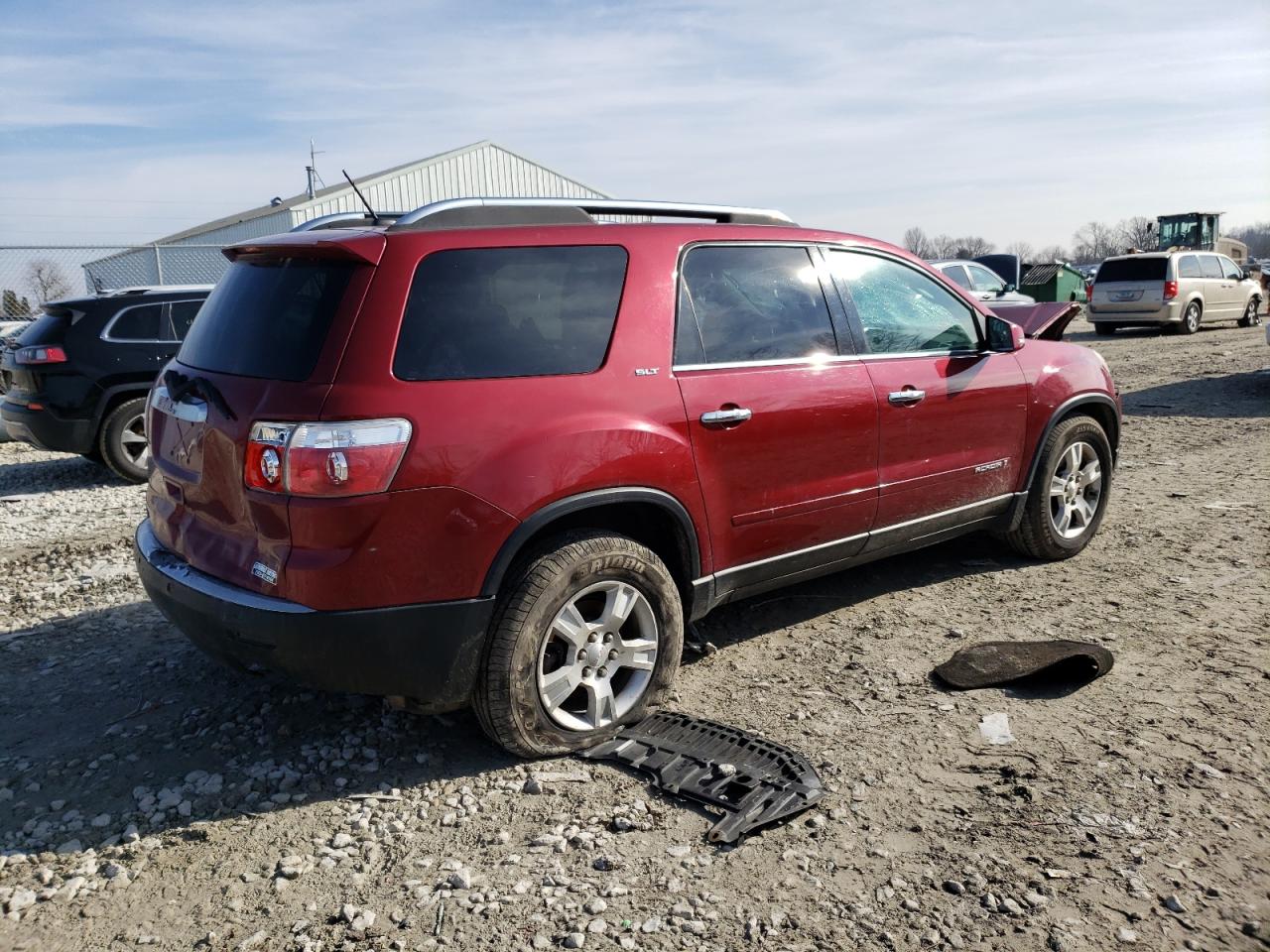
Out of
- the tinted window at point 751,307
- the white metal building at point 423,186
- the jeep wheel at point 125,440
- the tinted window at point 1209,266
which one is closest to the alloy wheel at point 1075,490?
the tinted window at point 751,307

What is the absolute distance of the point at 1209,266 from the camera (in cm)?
2122

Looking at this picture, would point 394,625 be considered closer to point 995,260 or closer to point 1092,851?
point 1092,851

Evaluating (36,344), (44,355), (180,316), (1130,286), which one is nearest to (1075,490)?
(180,316)

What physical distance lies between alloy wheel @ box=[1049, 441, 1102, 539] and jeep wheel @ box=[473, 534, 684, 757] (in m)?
2.80

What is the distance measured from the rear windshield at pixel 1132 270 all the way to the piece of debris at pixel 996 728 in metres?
19.4

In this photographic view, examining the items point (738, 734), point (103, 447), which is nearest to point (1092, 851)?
point (738, 734)

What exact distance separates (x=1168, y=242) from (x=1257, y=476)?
119 ft

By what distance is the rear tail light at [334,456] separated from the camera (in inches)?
118

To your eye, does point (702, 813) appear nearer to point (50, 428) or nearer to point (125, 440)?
point (125, 440)

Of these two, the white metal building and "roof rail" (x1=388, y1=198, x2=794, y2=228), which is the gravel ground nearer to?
"roof rail" (x1=388, y1=198, x2=794, y2=228)

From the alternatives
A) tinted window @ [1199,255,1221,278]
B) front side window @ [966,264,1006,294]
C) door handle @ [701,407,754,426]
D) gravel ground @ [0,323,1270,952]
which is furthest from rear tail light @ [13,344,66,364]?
tinted window @ [1199,255,1221,278]

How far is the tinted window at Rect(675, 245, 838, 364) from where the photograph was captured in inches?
152

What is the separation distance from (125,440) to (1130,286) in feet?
62.7

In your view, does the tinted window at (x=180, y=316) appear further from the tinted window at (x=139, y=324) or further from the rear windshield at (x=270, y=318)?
the rear windshield at (x=270, y=318)
